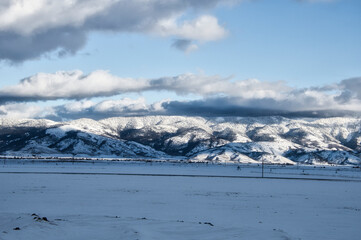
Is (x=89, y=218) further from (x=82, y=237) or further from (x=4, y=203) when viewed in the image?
(x=4, y=203)

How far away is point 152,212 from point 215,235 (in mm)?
13622

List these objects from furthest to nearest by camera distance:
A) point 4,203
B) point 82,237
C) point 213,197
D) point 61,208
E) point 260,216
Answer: point 213,197, point 4,203, point 61,208, point 260,216, point 82,237

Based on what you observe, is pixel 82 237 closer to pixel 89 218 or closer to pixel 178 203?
pixel 89 218

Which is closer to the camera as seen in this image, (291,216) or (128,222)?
(128,222)

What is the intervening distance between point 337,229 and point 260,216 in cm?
808

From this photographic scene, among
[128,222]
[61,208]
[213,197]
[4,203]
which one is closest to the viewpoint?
[128,222]

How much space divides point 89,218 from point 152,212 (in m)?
7.87

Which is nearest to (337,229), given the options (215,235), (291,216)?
(291,216)

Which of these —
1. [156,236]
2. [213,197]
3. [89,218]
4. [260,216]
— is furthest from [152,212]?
[213,197]

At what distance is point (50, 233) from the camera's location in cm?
2709

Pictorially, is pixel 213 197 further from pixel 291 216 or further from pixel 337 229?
pixel 337 229

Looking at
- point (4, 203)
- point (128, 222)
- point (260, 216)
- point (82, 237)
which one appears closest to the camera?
point (82, 237)

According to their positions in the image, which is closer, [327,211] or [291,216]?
[291,216]

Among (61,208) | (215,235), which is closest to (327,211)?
(215,235)
